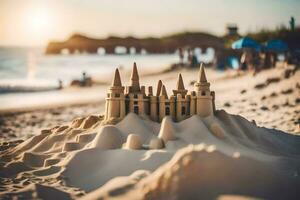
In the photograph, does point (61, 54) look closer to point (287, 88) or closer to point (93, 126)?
point (287, 88)

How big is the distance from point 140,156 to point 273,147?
508 cm

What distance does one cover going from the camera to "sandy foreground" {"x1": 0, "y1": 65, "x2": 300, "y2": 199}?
30.7ft

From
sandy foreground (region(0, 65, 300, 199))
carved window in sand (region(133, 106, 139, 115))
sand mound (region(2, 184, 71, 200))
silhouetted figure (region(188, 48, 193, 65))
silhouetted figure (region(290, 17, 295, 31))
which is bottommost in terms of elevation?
sand mound (region(2, 184, 71, 200))

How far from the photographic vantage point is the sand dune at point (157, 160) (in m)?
9.38

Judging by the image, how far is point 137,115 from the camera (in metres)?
14.1

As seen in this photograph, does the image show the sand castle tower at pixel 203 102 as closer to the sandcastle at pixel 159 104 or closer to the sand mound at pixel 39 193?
the sandcastle at pixel 159 104

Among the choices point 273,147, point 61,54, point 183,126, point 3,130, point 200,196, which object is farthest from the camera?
point 61,54

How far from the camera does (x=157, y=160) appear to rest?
38.0 feet

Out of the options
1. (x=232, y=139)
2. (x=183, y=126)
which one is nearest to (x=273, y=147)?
(x=232, y=139)

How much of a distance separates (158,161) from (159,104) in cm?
319

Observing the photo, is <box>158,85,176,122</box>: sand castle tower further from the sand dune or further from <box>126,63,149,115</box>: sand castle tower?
the sand dune

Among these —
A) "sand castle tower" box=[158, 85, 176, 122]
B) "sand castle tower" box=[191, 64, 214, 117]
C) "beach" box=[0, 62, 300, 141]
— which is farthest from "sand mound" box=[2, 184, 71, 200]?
"beach" box=[0, 62, 300, 141]

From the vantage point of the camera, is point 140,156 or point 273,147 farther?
point 273,147

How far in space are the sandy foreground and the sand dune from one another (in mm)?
21
